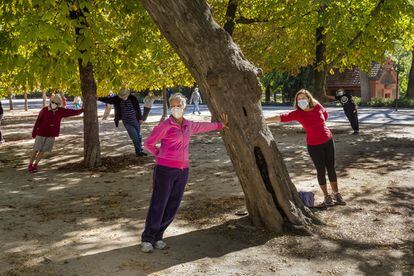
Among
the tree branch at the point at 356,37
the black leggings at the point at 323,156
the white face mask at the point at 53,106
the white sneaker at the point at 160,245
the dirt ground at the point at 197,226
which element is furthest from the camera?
the tree branch at the point at 356,37

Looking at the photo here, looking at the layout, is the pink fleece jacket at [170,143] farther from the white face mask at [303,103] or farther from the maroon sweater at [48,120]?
the maroon sweater at [48,120]

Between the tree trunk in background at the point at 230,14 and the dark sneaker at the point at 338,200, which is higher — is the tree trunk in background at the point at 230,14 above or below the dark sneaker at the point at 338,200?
above

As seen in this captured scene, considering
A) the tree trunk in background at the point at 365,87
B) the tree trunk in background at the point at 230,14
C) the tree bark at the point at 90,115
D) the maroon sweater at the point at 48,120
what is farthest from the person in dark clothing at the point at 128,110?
the tree trunk in background at the point at 365,87

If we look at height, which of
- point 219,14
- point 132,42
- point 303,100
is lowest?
point 303,100

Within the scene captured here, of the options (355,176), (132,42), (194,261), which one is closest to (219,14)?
(132,42)

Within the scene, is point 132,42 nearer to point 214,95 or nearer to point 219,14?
point 214,95

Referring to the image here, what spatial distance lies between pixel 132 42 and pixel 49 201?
3.64m

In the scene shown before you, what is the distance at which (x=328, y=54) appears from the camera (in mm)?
15648

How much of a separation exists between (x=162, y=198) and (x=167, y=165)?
0.37 metres

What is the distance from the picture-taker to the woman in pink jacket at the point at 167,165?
5.13 m

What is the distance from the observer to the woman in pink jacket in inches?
202

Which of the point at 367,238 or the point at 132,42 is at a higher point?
the point at 132,42

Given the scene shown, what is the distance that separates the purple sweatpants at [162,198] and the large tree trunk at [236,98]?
87 cm

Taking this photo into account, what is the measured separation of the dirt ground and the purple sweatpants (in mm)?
258
